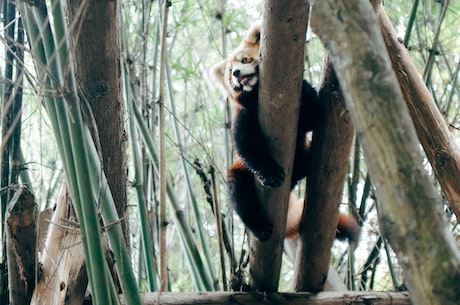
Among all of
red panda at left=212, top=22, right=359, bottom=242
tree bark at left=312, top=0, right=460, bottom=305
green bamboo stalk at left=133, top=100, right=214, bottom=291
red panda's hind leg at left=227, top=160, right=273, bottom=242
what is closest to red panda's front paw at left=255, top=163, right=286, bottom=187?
red panda at left=212, top=22, right=359, bottom=242

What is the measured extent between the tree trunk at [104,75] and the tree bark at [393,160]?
0.79 meters

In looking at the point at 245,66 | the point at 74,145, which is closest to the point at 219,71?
the point at 245,66

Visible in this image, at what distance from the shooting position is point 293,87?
1730mm

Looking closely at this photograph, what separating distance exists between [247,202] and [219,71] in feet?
2.94

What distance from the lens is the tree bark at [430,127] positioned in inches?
66.4

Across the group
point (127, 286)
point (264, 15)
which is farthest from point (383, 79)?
point (264, 15)

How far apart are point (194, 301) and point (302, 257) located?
490mm

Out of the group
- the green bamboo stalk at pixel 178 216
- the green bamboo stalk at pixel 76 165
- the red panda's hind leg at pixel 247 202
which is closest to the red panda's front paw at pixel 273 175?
the red panda's hind leg at pixel 247 202

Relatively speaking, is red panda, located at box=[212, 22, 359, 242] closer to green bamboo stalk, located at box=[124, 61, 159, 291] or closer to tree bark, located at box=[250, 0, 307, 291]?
tree bark, located at box=[250, 0, 307, 291]

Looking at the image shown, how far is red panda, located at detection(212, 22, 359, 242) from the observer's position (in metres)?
1.95

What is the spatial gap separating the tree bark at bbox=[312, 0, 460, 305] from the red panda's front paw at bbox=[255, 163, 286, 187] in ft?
3.85

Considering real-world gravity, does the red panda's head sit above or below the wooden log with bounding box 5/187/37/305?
above

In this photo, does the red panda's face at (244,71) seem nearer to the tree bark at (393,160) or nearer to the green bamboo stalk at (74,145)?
the green bamboo stalk at (74,145)

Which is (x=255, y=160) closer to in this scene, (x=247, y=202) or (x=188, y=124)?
(x=247, y=202)
